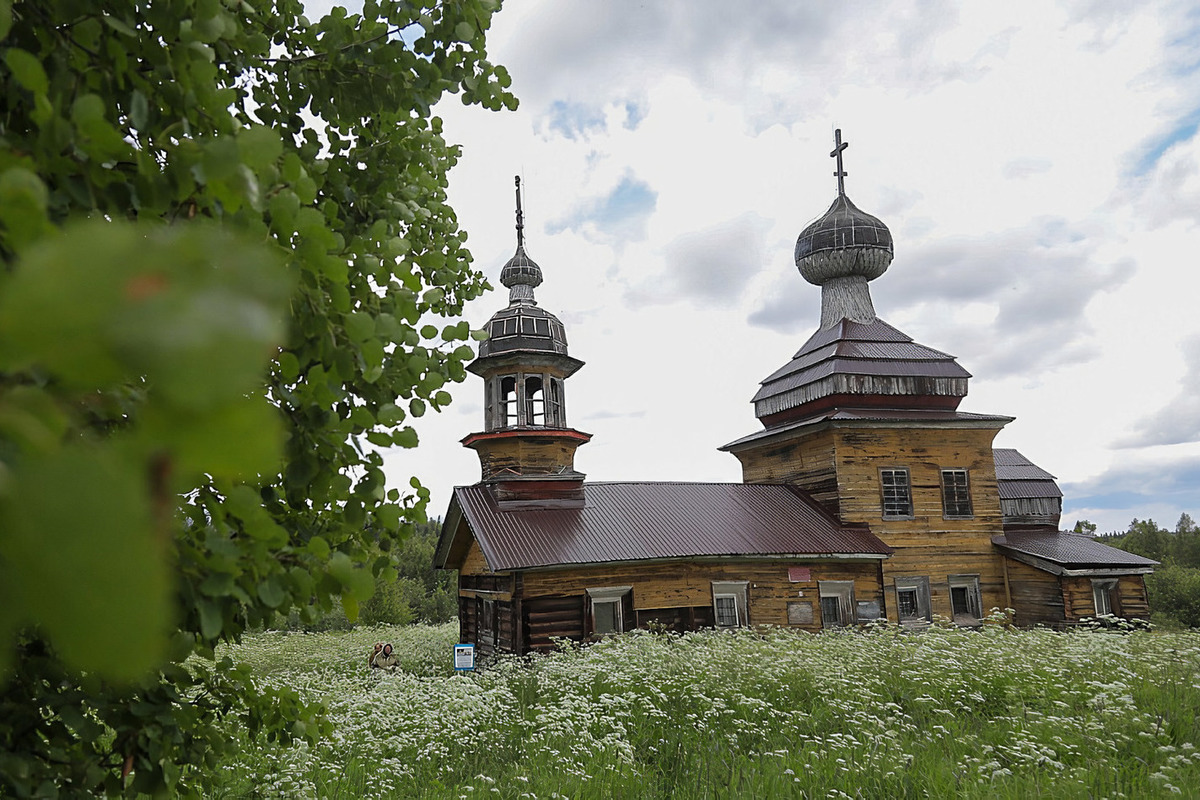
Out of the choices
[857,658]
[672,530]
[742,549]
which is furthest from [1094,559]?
[857,658]

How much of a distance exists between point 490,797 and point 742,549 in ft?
36.5

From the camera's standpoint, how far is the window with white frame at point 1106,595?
58.2ft

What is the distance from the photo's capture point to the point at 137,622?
16.6 inches

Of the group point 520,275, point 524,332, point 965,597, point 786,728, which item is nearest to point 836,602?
point 965,597

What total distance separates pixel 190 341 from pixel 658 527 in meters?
16.5

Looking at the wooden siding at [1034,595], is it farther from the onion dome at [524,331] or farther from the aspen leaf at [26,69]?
the aspen leaf at [26,69]

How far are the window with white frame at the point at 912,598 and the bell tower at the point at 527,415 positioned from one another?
27.9 ft

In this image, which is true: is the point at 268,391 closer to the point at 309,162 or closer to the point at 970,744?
the point at 309,162

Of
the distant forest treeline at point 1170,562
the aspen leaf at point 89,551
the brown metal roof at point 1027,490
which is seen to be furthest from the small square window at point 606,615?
the distant forest treeline at point 1170,562

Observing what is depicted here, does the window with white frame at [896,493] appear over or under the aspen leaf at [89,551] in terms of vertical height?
over

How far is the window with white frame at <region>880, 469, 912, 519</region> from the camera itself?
1823 centimetres

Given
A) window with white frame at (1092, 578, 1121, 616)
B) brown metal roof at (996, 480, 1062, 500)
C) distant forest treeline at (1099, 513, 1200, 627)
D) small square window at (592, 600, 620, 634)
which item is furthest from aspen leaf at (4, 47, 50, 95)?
distant forest treeline at (1099, 513, 1200, 627)

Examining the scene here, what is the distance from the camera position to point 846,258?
23109mm

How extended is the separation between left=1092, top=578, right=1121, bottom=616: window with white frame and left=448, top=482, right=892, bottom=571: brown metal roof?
5.77 metres
